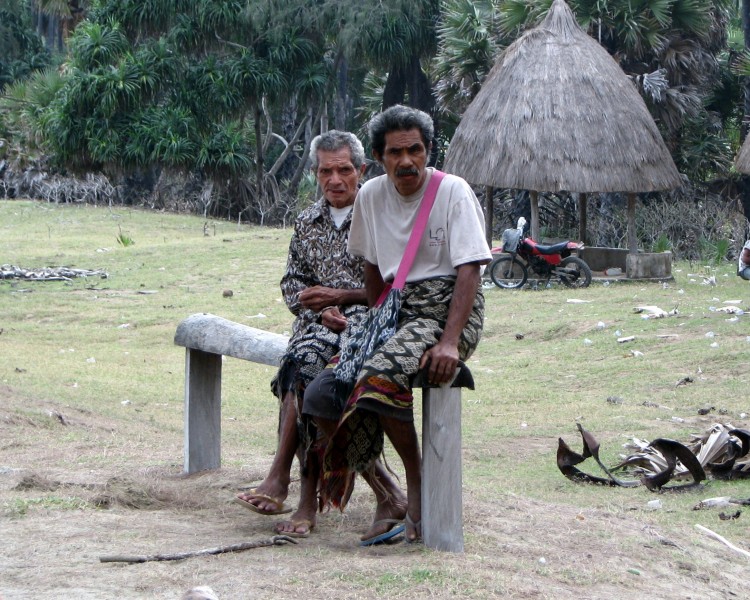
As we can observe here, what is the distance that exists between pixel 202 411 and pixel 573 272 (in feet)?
33.4

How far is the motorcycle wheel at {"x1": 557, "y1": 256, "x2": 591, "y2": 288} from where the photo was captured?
15.2 metres

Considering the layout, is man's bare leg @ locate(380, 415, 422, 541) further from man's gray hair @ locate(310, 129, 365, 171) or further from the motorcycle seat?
the motorcycle seat

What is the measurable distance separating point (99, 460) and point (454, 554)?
2.77 m

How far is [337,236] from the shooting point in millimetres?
4793

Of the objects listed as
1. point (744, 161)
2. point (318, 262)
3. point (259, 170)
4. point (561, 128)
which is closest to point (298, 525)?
point (318, 262)

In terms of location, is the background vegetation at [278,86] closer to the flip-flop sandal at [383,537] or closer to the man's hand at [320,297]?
the man's hand at [320,297]

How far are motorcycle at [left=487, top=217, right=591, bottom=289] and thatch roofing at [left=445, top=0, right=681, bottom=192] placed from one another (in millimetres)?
941

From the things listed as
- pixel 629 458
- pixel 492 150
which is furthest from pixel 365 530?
pixel 492 150

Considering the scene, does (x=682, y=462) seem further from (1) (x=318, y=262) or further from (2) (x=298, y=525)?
(2) (x=298, y=525)

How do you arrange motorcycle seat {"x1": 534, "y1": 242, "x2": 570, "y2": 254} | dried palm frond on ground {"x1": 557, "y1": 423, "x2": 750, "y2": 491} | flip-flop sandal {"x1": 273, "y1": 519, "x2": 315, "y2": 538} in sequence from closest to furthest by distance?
1. flip-flop sandal {"x1": 273, "y1": 519, "x2": 315, "y2": 538}
2. dried palm frond on ground {"x1": 557, "y1": 423, "x2": 750, "y2": 491}
3. motorcycle seat {"x1": 534, "y1": 242, "x2": 570, "y2": 254}

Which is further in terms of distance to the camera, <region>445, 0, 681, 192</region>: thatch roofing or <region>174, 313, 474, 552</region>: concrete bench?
<region>445, 0, 681, 192</region>: thatch roofing

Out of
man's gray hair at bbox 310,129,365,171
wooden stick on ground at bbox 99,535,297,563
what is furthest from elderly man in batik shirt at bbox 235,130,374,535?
wooden stick on ground at bbox 99,535,297,563

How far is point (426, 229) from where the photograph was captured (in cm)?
405

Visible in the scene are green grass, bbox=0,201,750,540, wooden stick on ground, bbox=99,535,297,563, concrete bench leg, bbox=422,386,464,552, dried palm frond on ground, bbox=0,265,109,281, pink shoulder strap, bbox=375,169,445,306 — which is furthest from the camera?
dried palm frond on ground, bbox=0,265,109,281
